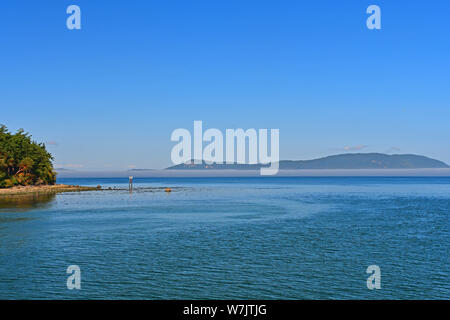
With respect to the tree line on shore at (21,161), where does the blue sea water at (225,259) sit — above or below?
below

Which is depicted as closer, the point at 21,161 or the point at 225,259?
the point at 225,259

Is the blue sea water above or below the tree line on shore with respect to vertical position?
below

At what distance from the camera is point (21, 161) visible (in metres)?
123

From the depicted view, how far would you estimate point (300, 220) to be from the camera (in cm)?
5794

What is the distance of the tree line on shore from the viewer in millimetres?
118938

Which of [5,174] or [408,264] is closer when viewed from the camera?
[408,264]

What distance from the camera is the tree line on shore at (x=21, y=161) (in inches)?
4683

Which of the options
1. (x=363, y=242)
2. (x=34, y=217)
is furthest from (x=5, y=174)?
(x=363, y=242)

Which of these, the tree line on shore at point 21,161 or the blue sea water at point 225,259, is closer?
the blue sea water at point 225,259

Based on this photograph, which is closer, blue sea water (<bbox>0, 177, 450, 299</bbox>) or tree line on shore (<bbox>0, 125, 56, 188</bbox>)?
blue sea water (<bbox>0, 177, 450, 299</bbox>)
